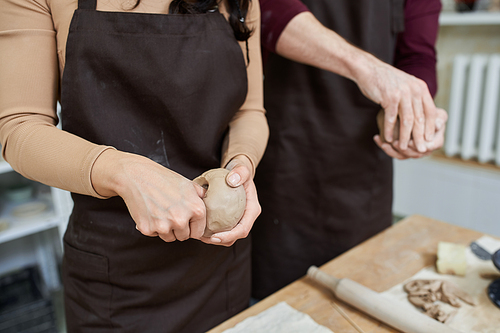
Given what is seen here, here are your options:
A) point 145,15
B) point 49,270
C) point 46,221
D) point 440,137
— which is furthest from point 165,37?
point 49,270

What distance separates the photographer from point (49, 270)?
2.52m

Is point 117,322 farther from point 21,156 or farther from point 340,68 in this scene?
point 340,68

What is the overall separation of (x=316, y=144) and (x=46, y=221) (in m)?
1.53

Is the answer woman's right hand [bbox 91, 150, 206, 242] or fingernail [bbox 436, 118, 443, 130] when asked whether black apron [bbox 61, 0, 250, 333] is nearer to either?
woman's right hand [bbox 91, 150, 206, 242]

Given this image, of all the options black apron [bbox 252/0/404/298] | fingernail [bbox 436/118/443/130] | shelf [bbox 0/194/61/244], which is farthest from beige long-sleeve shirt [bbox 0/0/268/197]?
shelf [bbox 0/194/61/244]

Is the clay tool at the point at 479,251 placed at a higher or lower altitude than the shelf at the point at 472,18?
lower

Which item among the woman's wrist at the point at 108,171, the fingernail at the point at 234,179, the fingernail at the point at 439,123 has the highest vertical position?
the woman's wrist at the point at 108,171

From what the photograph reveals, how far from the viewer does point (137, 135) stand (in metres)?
0.82

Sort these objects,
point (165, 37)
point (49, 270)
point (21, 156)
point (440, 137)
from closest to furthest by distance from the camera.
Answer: point (21, 156) → point (165, 37) → point (440, 137) → point (49, 270)

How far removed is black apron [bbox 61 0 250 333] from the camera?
0.76 m

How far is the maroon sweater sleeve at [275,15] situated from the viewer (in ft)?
3.60

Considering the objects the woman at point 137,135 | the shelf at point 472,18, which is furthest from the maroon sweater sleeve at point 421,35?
the shelf at point 472,18

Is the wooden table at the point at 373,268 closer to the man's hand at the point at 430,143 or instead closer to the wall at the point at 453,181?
the man's hand at the point at 430,143

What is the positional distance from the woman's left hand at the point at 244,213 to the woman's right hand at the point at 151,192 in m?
0.07
